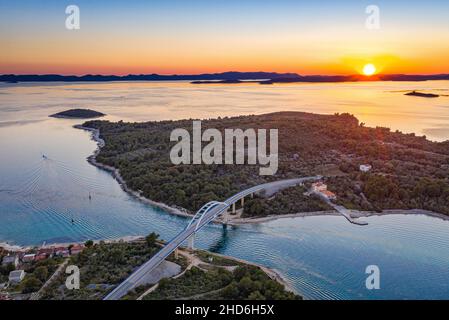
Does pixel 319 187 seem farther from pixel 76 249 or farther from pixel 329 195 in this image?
pixel 76 249

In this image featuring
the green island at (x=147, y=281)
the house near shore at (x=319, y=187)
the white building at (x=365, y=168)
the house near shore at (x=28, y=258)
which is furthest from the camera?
the white building at (x=365, y=168)

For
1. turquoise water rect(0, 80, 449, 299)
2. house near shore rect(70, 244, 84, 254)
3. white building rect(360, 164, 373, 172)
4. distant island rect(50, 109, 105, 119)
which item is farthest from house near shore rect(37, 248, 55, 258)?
distant island rect(50, 109, 105, 119)

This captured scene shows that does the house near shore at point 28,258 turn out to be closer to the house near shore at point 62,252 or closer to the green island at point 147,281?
the green island at point 147,281

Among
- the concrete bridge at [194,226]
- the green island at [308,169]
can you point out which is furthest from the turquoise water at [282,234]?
the green island at [308,169]

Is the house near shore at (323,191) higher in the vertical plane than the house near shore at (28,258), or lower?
higher

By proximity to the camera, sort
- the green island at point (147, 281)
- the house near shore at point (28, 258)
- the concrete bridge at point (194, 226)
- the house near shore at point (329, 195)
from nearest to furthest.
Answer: the green island at point (147, 281) < the concrete bridge at point (194, 226) < the house near shore at point (28, 258) < the house near shore at point (329, 195)

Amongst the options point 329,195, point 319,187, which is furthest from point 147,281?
point 319,187
